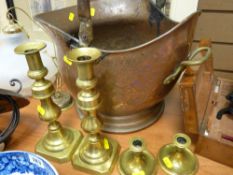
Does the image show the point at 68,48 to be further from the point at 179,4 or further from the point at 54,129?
the point at 179,4

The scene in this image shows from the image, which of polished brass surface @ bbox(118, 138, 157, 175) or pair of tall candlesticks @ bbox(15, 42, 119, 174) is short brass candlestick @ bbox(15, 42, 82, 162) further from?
polished brass surface @ bbox(118, 138, 157, 175)

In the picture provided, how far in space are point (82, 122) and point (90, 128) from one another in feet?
0.06

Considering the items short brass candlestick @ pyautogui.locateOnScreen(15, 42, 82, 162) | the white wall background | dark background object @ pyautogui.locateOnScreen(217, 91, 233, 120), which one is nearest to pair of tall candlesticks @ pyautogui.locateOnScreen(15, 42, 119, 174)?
short brass candlestick @ pyautogui.locateOnScreen(15, 42, 82, 162)

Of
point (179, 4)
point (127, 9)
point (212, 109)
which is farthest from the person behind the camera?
point (179, 4)

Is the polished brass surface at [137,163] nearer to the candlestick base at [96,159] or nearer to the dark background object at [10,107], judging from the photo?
the candlestick base at [96,159]

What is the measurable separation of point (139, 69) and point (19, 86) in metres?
0.34

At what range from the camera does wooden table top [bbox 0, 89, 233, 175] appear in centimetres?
44

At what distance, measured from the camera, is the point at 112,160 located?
0.44 m

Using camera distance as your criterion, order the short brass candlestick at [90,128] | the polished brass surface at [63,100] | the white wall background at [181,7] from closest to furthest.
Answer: the short brass candlestick at [90,128] → the polished brass surface at [63,100] → the white wall background at [181,7]

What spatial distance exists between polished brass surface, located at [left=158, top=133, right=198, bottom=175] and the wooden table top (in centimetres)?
2

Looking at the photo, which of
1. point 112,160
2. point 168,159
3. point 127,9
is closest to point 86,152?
point 112,160

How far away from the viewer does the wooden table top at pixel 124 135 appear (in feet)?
1.43

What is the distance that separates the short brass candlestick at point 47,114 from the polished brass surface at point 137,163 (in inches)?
4.2

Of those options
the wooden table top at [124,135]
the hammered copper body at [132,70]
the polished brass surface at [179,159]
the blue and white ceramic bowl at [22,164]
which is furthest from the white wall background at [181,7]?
the blue and white ceramic bowl at [22,164]
